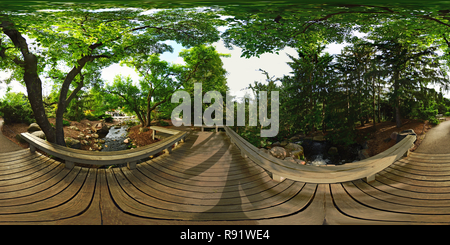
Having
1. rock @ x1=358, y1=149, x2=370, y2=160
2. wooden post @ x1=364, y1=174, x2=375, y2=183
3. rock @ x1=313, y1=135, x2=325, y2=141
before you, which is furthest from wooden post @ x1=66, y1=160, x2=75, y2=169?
rock @ x1=358, y1=149, x2=370, y2=160

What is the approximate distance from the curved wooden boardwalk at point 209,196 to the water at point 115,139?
0.22 metres

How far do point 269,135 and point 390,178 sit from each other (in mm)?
1091

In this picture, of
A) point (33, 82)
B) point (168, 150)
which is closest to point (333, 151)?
point (168, 150)

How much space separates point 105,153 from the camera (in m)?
1.30

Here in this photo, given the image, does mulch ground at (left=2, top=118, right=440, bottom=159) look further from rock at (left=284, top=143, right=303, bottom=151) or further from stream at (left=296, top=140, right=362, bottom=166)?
rock at (left=284, top=143, right=303, bottom=151)

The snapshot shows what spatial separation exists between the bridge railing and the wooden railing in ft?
3.07

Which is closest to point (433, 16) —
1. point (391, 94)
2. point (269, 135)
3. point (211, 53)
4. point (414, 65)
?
point (414, 65)

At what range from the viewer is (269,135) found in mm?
1727

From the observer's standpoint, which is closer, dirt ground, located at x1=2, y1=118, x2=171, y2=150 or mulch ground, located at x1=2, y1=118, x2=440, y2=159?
mulch ground, located at x1=2, y1=118, x2=440, y2=159

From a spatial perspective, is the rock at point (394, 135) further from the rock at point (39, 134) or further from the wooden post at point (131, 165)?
the rock at point (39, 134)

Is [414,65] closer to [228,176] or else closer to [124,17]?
[228,176]

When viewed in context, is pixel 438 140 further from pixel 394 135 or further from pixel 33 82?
pixel 33 82

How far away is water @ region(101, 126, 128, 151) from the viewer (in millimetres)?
1385
